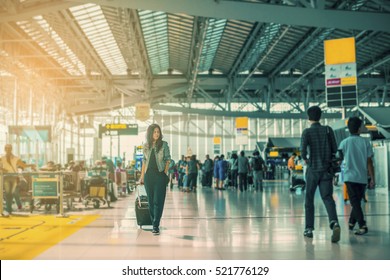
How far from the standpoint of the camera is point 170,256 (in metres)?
5.29

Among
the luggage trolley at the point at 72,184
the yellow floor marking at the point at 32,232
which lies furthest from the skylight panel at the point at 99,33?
the yellow floor marking at the point at 32,232

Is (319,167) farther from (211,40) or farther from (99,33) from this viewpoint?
(211,40)

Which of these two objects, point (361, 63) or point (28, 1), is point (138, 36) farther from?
point (361, 63)

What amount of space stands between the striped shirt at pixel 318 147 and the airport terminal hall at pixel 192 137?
0.02 m

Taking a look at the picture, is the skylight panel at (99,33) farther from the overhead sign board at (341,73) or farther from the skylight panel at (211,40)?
the overhead sign board at (341,73)

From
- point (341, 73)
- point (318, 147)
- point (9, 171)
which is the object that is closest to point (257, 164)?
point (341, 73)

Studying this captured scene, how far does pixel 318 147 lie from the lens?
20.6 feet

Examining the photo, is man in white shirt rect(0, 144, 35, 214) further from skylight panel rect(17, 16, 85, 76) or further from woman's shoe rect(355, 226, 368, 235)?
skylight panel rect(17, 16, 85, 76)

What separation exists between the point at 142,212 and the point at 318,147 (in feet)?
9.87

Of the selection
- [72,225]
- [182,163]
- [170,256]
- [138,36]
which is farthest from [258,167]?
[170,256]

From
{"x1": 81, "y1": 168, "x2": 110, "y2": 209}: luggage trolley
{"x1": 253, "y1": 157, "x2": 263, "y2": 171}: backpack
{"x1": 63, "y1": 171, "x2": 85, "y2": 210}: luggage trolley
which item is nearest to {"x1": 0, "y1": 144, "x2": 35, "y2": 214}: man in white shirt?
{"x1": 63, "y1": 171, "x2": 85, "y2": 210}: luggage trolley

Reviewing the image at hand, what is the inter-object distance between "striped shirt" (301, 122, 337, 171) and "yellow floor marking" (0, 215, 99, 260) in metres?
3.34

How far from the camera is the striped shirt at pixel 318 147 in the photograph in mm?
6266
